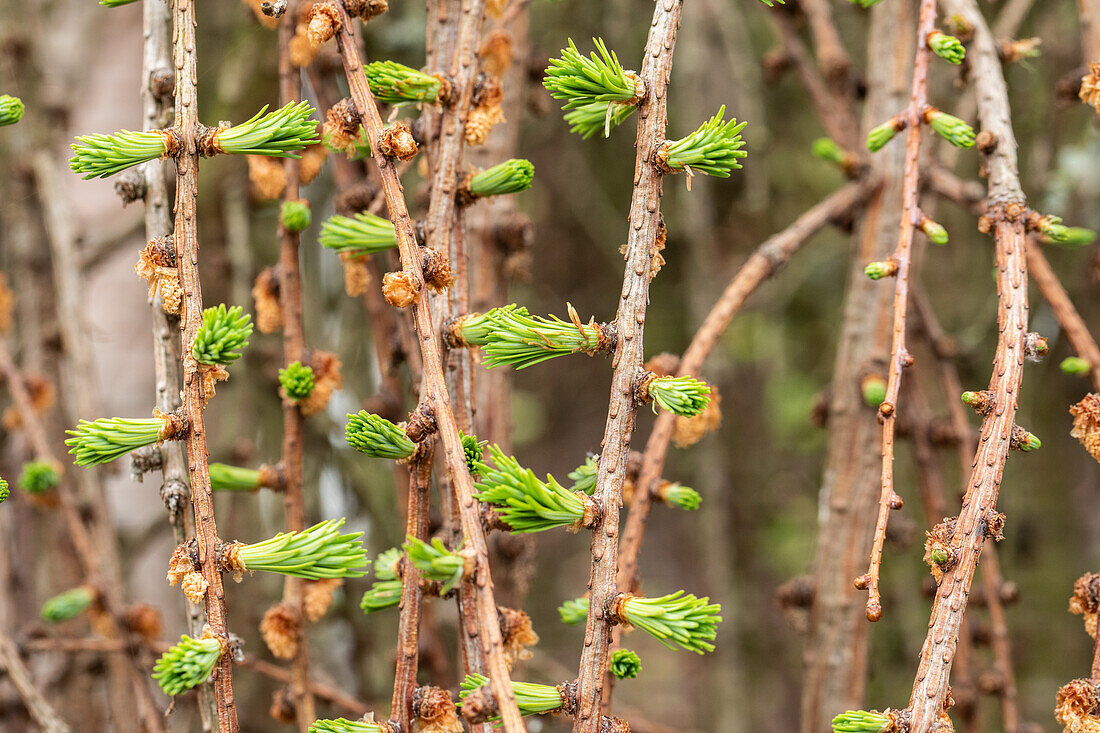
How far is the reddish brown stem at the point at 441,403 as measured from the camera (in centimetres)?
55

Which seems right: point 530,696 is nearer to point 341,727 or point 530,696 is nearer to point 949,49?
point 341,727

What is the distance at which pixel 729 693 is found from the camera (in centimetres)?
153

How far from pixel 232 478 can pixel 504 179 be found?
36 centimetres

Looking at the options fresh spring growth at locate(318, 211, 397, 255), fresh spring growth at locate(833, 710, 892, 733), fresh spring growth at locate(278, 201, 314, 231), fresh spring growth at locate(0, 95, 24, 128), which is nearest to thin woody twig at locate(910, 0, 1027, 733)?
fresh spring growth at locate(833, 710, 892, 733)

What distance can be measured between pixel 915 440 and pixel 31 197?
4.00ft

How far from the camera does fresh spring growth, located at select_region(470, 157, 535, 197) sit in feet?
2.19

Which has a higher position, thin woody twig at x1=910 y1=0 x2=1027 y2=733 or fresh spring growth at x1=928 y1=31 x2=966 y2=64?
fresh spring growth at x1=928 y1=31 x2=966 y2=64

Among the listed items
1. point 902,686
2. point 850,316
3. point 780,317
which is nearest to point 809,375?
point 780,317

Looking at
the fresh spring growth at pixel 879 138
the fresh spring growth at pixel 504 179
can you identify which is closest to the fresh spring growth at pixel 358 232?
the fresh spring growth at pixel 504 179

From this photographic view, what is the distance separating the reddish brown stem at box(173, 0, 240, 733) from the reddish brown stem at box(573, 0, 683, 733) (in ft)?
0.82

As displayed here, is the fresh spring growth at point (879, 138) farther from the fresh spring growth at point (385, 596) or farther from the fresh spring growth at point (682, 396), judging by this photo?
the fresh spring growth at point (385, 596)

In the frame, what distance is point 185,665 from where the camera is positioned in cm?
55

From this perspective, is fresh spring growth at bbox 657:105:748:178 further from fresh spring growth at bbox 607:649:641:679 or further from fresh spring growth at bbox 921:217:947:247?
fresh spring growth at bbox 607:649:641:679

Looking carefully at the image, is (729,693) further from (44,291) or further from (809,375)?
(44,291)
